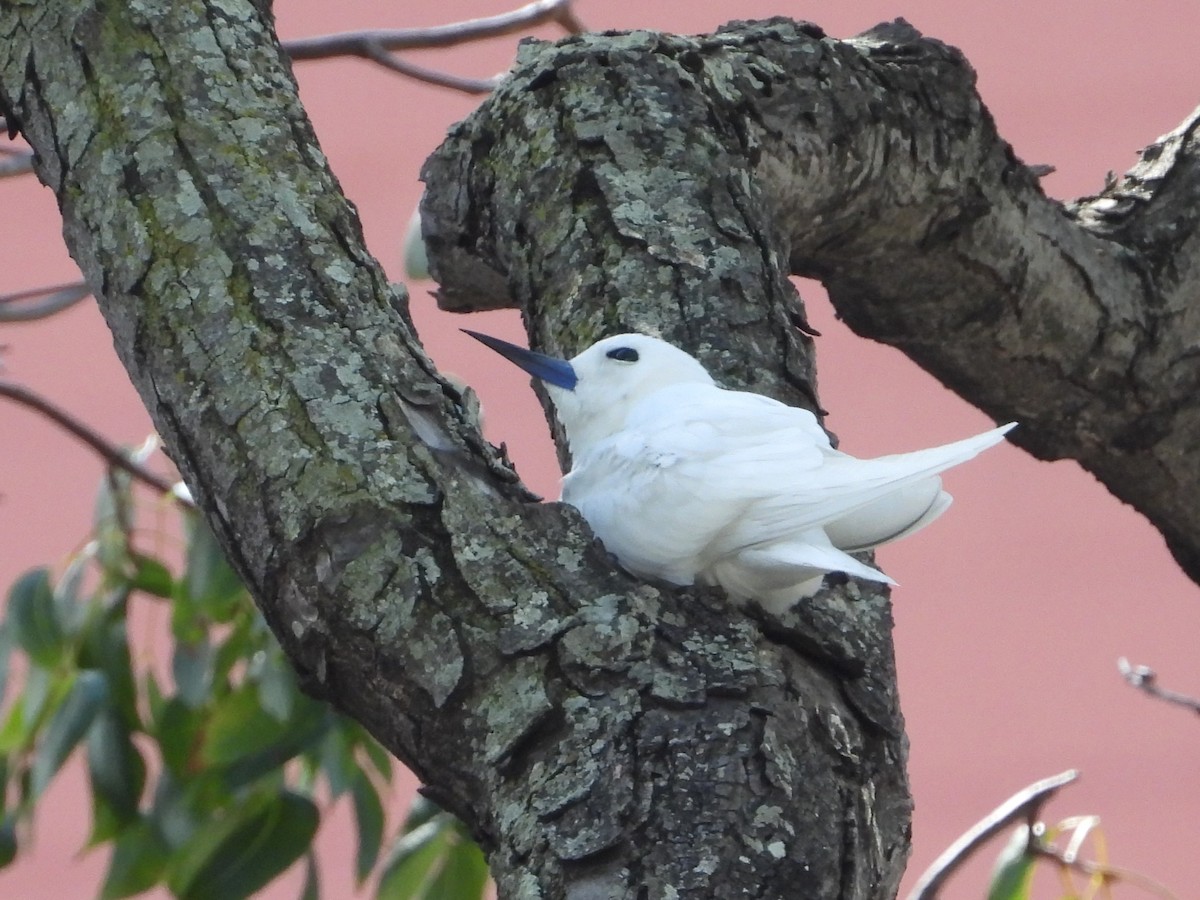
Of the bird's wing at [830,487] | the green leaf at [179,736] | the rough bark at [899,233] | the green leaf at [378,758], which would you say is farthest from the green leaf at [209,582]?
the bird's wing at [830,487]

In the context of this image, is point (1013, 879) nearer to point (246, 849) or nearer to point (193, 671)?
point (246, 849)

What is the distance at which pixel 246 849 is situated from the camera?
1.69m

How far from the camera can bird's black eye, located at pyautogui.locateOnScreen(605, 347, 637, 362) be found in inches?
44.4

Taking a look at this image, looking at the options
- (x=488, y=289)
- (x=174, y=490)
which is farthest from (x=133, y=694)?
(x=488, y=289)

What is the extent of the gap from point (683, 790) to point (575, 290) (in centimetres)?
53

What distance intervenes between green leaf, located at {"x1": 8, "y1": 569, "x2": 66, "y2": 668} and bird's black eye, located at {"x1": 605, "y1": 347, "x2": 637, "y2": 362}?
0.98 metres

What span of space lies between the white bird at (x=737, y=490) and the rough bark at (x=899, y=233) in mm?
91

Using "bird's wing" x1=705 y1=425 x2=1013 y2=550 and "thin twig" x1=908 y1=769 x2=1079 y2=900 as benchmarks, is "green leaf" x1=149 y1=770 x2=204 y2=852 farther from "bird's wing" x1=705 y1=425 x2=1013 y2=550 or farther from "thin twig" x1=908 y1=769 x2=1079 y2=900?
"bird's wing" x1=705 y1=425 x2=1013 y2=550

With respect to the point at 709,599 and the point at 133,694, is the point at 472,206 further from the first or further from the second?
the point at 133,694

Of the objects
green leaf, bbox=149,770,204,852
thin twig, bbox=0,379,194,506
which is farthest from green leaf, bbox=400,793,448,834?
thin twig, bbox=0,379,194,506

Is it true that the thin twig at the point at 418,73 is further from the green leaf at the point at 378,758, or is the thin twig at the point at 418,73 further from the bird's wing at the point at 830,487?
the bird's wing at the point at 830,487

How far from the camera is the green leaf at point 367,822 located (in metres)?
1.81

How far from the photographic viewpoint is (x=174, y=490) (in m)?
1.87

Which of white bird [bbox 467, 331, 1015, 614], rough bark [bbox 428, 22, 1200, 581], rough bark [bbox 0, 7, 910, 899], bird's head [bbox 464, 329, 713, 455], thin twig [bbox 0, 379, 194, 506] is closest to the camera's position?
rough bark [bbox 0, 7, 910, 899]
